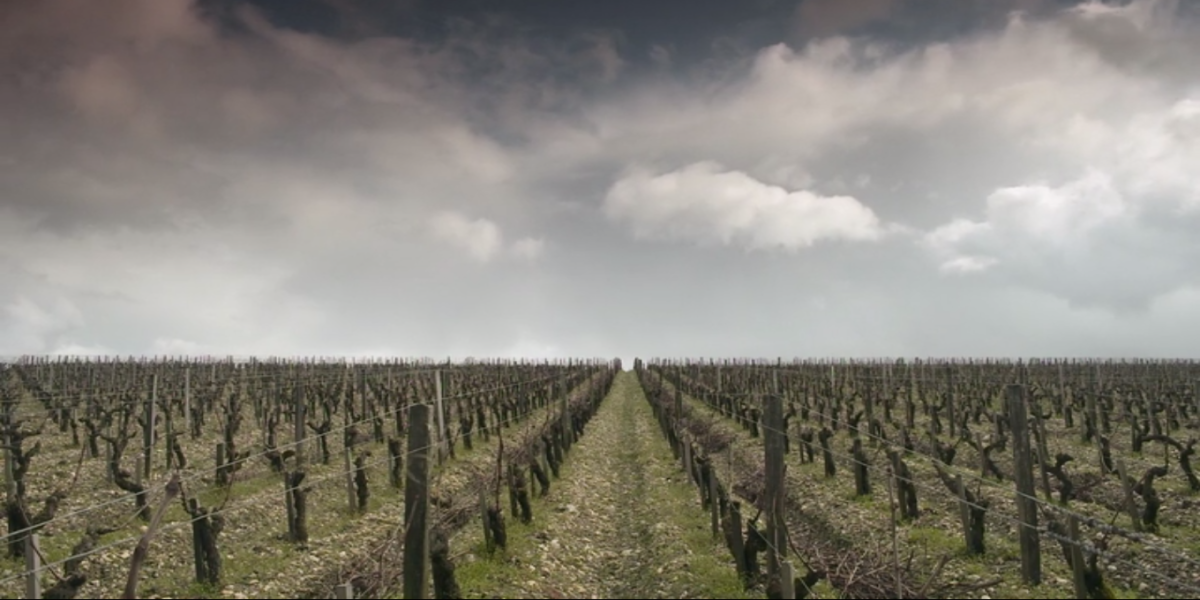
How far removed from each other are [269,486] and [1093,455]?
24.5m

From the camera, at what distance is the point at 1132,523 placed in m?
14.4

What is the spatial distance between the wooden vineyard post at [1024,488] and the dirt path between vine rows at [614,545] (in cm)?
424

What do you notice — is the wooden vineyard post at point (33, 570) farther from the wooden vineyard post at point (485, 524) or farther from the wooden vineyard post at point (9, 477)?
the wooden vineyard post at point (9, 477)

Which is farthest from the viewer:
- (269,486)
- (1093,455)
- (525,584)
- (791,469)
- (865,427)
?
(865,427)

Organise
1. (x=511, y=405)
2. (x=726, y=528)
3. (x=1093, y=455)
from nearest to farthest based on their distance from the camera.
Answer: (x=726, y=528), (x=1093, y=455), (x=511, y=405)

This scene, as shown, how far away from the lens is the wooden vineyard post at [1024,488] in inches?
427

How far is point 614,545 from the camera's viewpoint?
14688 mm

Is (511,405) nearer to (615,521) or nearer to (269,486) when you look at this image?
(269,486)

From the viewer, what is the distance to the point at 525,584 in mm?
11578

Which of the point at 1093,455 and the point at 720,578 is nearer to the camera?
the point at 720,578

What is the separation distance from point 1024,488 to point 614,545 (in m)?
7.32

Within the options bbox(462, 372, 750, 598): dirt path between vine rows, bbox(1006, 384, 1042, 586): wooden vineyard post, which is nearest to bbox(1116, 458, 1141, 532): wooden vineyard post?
bbox(1006, 384, 1042, 586): wooden vineyard post

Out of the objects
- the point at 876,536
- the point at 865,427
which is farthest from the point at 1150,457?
the point at 876,536

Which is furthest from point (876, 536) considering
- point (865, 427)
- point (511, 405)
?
point (511, 405)
